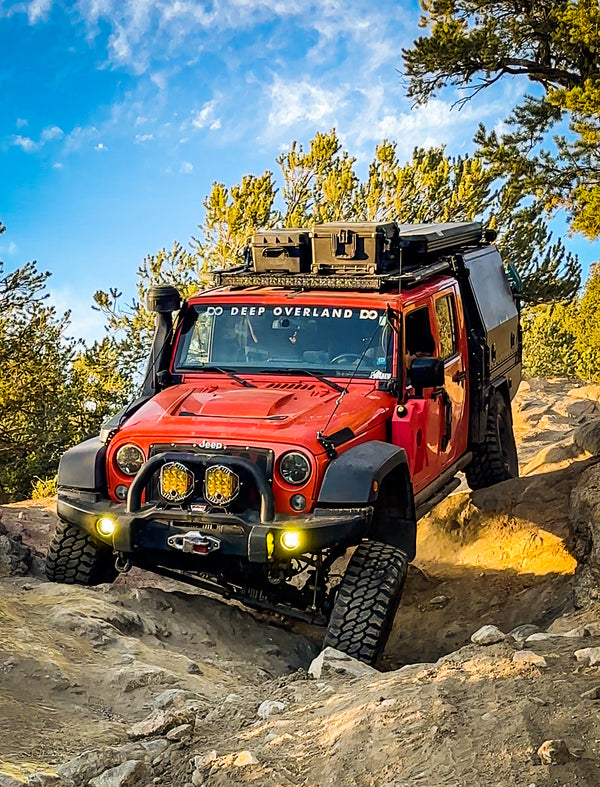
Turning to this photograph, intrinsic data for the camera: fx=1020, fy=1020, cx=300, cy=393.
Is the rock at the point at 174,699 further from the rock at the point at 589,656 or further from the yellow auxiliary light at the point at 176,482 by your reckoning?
the rock at the point at 589,656

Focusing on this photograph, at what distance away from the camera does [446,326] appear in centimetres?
867

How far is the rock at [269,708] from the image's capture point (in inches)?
179

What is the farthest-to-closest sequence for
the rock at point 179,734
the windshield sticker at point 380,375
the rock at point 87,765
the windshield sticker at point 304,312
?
the windshield sticker at point 304,312 < the windshield sticker at point 380,375 < the rock at point 179,734 < the rock at point 87,765

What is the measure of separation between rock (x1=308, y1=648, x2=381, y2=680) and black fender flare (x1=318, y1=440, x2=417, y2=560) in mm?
973

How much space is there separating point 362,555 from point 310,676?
1.19 meters

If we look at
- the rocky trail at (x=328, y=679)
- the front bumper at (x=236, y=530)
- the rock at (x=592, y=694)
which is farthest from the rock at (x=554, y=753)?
the front bumper at (x=236, y=530)

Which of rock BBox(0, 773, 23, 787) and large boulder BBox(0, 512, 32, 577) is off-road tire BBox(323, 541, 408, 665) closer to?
rock BBox(0, 773, 23, 787)

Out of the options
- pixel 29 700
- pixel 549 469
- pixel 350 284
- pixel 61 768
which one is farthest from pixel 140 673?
pixel 549 469

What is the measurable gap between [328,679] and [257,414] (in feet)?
6.49

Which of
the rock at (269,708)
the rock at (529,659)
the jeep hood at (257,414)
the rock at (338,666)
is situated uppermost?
the jeep hood at (257,414)

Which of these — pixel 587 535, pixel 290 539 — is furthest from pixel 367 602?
pixel 587 535

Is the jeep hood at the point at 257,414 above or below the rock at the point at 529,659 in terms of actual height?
above

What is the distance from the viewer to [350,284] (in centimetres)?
790

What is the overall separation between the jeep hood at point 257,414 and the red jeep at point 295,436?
15mm
